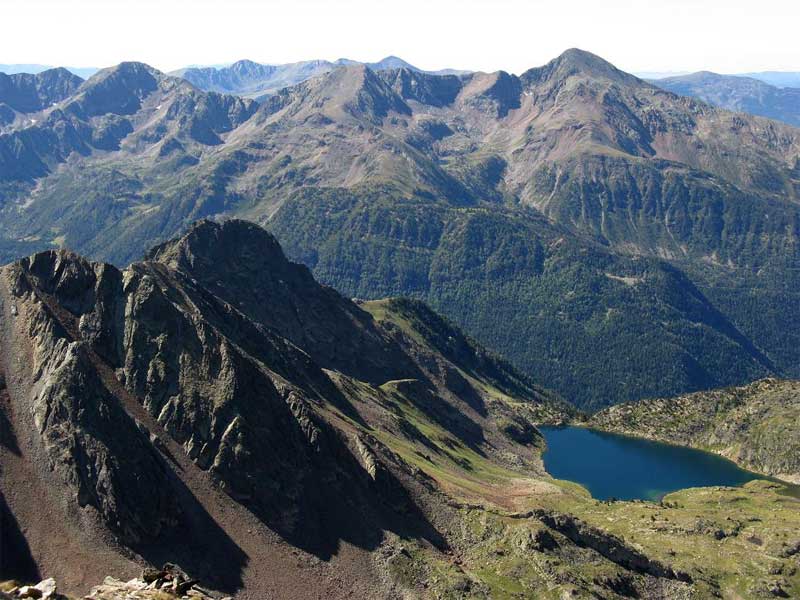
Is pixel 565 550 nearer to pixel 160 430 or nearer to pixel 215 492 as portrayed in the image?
pixel 215 492

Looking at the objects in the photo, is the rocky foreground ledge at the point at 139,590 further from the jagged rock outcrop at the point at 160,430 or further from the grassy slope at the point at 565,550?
the grassy slope at the point at 565,550

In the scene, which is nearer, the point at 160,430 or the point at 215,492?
the point at 215,492

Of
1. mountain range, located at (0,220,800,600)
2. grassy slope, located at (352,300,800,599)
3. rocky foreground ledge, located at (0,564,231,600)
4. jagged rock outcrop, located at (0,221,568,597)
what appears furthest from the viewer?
grassy slope, located at (352,300,800,599)

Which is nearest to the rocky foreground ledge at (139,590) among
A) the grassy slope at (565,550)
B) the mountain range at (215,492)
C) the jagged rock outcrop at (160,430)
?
the mountain range at (215,492)

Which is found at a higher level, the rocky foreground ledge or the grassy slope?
the rocky foreground ledge

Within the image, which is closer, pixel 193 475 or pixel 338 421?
pixel 193 475

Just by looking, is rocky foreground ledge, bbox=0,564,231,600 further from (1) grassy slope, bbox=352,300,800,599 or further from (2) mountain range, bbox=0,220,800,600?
(1) grassy slope, bbox=352,300,800,599

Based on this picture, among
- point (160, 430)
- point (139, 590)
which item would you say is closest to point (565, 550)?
point (160, 430)

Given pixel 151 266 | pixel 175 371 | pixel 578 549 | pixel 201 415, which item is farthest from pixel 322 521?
pixel 151 266

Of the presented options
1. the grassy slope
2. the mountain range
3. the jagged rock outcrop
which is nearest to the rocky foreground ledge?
the mountain range

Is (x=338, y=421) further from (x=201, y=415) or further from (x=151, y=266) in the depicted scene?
(x=151, y=266)

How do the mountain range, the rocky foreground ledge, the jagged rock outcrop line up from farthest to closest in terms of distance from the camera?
1. the jagged rock outcrop
2. the mountain range
3. the rocky foreground ledge
